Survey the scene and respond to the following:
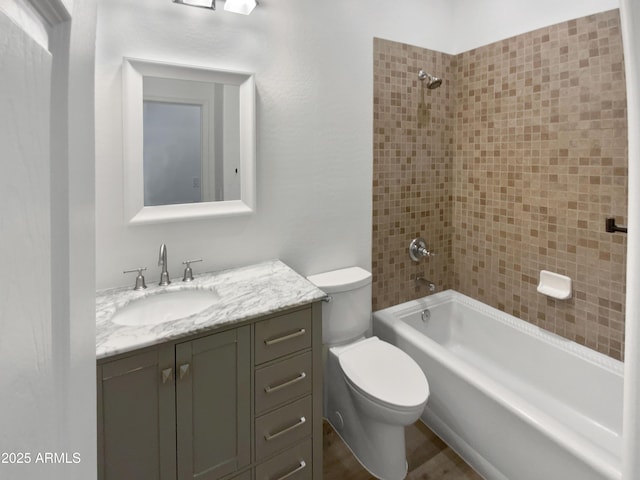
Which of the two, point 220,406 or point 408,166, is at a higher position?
point 408,166

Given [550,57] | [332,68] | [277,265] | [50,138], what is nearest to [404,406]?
[277,265]

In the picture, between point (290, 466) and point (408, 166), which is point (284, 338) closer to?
point (290, 466)

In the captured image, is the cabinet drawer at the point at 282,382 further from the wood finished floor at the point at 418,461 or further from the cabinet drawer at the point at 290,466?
the wood finished floor at the point at 418,461

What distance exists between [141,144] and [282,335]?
40.9 inches

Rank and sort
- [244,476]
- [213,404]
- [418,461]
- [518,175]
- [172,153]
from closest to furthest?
[213,404], [244,476], [172,153], [418,461], [518,175]

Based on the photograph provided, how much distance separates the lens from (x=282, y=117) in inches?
77.4

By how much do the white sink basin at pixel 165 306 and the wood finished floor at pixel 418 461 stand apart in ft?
3.55

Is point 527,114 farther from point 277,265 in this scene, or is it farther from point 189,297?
point 189,297

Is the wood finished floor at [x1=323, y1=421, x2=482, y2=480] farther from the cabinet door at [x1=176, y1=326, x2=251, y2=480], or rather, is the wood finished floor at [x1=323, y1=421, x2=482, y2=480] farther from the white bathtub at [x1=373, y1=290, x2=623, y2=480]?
the cabinet door at [x1=176, y1=326, x2=251, y2=480]

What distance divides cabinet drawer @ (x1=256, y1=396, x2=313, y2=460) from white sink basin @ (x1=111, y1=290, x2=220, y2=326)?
0.54m

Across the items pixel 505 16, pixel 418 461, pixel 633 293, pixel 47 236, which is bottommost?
pixel 418 461

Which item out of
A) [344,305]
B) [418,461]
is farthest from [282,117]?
[418,461]

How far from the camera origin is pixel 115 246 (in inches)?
64.1

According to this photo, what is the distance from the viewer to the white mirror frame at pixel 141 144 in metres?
1.57
